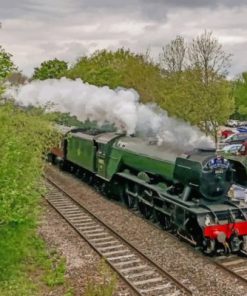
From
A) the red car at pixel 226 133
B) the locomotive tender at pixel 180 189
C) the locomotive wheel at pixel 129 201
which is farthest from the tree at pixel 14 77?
the red car at pixel 226 133

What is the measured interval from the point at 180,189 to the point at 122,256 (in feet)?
9.66

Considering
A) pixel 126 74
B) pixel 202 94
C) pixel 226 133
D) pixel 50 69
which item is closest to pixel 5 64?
pixel 202 94

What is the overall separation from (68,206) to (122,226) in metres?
4.05

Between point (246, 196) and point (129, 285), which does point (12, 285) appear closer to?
point (129, 285)

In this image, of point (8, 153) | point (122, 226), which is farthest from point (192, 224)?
point (8, 153)

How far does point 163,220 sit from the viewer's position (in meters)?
16.9

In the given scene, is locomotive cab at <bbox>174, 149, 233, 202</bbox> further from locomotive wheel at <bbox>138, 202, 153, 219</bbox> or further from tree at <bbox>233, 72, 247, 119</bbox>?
tree at <bbox>233, 72, 247, 119</bbox>

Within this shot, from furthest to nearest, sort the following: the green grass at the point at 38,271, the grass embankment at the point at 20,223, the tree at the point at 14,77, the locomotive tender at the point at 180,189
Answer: the locomotive tender at the point at 180,189
the tree at the point at 14,77
the green grass at the point at 38,271
the grass embankment at the point at 20,223

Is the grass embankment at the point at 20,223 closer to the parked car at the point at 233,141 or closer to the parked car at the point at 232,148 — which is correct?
the parked car at the point at 232,148

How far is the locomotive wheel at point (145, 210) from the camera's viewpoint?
58.7ft

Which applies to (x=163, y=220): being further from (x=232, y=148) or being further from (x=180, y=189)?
(x=232, y=148)

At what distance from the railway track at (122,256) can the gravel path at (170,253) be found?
305 millimetres

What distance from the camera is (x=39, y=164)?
508 inches

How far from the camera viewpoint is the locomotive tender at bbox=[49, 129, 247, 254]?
14.2 metres
